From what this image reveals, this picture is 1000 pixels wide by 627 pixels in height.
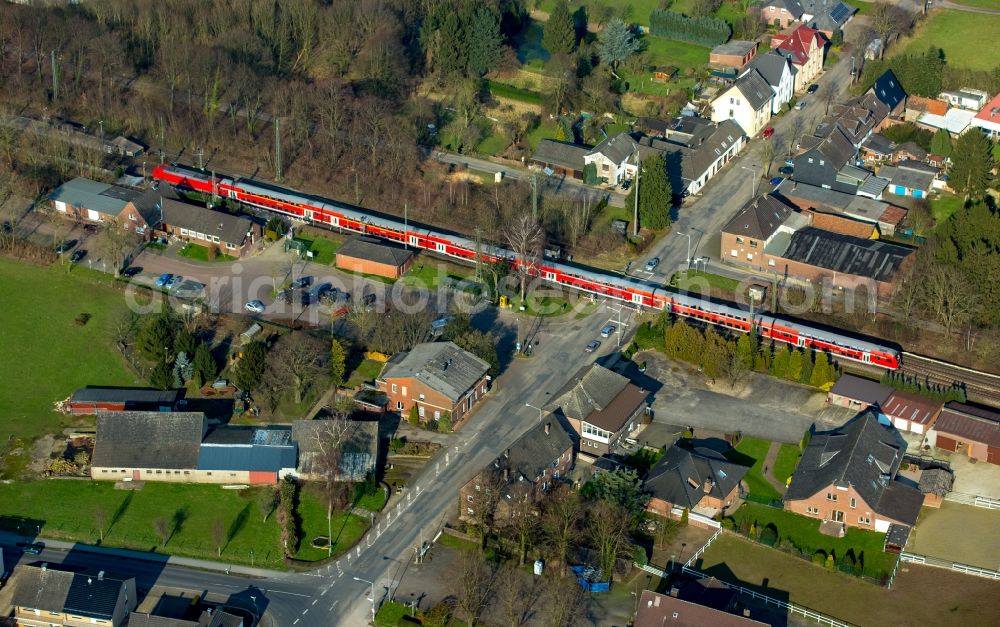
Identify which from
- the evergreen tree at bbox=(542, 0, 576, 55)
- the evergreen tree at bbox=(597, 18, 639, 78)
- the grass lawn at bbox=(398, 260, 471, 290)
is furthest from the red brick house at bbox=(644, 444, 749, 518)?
the evergreen tree at bbox=(542, 0, 576, 55)

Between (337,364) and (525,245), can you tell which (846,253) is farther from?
(337,364)

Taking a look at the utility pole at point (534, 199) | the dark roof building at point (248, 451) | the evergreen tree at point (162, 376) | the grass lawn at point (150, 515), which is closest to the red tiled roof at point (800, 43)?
the utility pole at point (534, 199)

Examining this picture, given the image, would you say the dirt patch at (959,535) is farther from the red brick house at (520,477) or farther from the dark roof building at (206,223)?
the dark roof building at (206,223)

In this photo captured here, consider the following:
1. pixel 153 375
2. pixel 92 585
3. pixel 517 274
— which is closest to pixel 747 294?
pixel 517 274

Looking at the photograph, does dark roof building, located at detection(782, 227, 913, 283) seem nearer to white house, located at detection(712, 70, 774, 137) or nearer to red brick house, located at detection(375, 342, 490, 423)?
white house, located at detection(712, 70, 774, 137)

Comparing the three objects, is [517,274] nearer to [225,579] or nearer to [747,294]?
[747,294]
